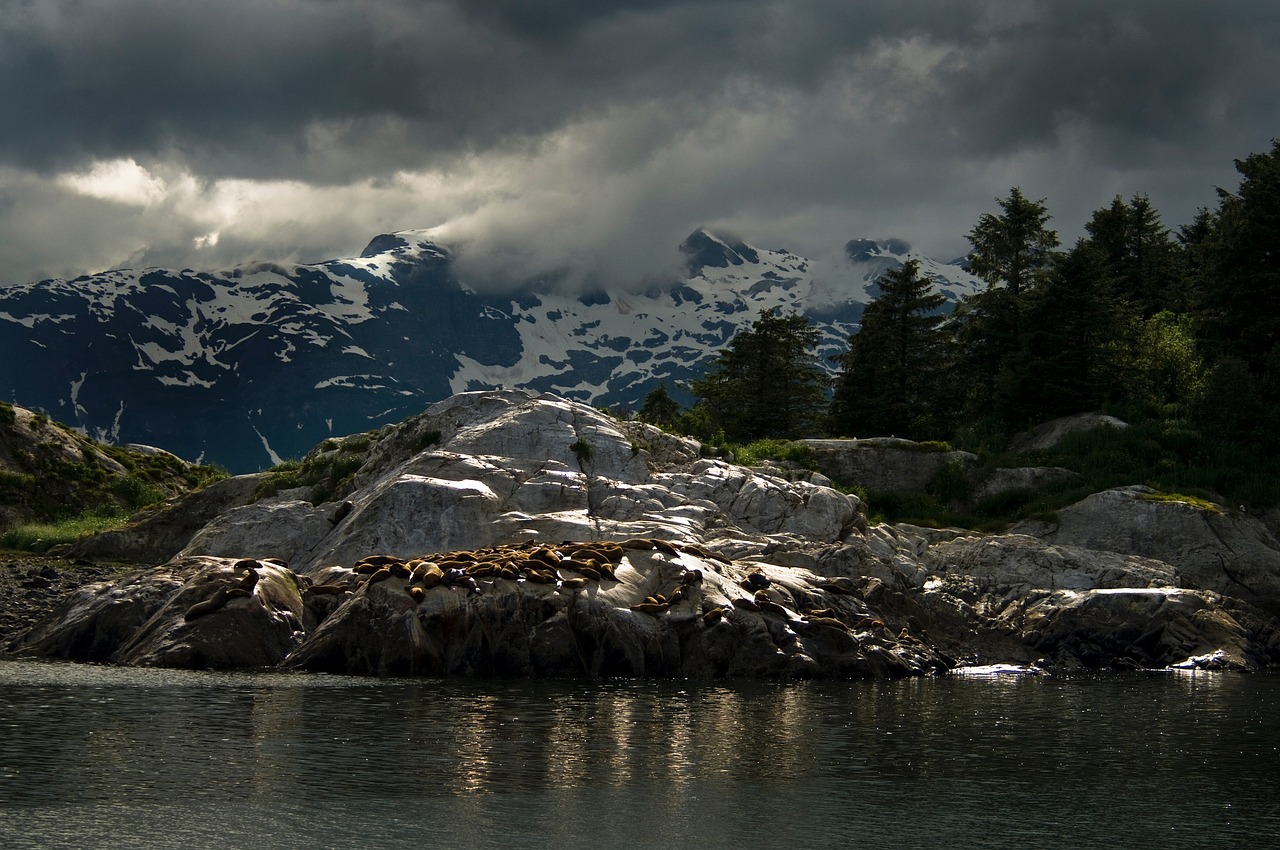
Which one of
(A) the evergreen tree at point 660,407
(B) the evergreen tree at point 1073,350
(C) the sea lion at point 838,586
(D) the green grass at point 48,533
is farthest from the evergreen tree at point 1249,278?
(D) the green grass at point 48,533

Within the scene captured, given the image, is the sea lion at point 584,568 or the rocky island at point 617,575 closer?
the rocky island at point 617,575

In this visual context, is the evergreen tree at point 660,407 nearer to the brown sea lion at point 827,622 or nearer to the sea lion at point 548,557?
the sea lion at point 548,557

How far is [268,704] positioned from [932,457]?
38.2m

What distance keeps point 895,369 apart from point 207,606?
4696 cm

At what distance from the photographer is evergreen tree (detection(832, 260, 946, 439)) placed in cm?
7006

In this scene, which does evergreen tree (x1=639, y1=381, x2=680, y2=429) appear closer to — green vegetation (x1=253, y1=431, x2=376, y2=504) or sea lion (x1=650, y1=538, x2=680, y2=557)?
green vegetation (x1=253, y1=431, x2=376, y2=504)

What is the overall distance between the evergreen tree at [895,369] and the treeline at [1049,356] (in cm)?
9

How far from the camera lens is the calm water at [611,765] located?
16984 mm

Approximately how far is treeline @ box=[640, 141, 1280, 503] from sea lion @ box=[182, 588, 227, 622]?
3537 centimetres

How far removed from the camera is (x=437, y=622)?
108 feet

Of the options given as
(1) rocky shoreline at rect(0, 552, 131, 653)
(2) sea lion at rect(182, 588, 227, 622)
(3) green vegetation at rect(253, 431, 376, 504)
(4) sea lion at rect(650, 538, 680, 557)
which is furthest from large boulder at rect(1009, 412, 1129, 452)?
(1) rocky shoreline at rect(0, 552, 131, 653)

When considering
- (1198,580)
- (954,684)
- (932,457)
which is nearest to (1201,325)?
(932,457)

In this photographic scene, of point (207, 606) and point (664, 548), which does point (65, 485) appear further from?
point (664, 548)

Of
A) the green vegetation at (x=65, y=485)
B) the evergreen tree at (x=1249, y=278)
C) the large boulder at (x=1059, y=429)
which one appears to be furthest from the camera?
the evergreen tree at (x=1249, y=278)
